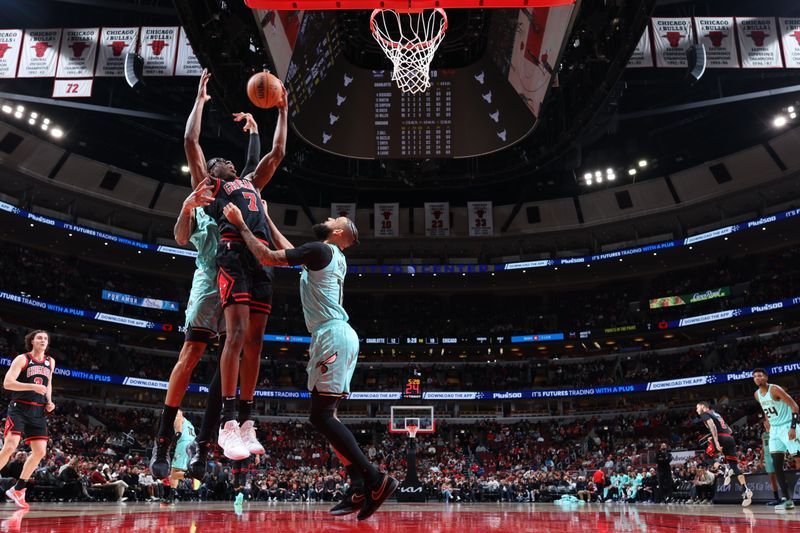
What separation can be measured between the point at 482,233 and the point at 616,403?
11936 mm

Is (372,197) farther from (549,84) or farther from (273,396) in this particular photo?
(549,84)

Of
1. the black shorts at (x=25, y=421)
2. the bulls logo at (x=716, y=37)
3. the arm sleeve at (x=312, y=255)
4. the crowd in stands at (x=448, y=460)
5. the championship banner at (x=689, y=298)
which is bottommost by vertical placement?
the crowd in stands at (x=448, y=460)

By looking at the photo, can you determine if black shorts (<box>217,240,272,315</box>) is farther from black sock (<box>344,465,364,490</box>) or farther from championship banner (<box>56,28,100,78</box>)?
championship banner (<box>56,28,100,78</box>)

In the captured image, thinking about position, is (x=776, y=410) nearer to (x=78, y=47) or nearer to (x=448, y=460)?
(x=78, y=47)

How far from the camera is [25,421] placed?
742 centimetres

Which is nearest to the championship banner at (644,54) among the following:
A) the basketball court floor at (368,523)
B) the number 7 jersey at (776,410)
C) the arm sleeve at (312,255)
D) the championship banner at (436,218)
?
the number 7 jersey at (776,410)

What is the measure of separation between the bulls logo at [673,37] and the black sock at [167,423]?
53.6 ft

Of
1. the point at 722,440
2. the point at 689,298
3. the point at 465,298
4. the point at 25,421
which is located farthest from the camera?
the point at 465,298

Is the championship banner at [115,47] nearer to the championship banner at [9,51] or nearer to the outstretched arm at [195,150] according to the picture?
the championship banner at [9,51]

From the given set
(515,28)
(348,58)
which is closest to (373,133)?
(348,58)

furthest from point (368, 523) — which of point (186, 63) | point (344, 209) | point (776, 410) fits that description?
point (344, 209)

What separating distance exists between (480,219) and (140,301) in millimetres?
17833

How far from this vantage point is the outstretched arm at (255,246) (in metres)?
4.29

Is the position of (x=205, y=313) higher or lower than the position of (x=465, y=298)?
lower
